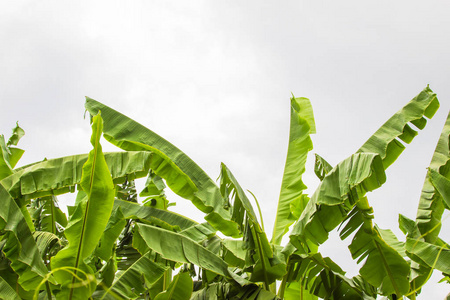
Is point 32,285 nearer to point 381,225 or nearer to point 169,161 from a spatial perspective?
point 169,161

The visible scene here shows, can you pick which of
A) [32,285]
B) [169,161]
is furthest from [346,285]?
[32,285]

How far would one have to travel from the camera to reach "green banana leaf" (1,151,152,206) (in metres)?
4.30

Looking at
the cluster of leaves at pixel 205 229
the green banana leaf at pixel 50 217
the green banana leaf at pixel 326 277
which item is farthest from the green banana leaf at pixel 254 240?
the green banana leaf at pixel 50 217

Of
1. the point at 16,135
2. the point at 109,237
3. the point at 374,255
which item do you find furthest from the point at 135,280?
the point at 16,135

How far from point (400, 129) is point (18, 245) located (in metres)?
3.45

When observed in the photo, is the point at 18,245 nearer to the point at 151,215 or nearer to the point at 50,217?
the point at 151,215

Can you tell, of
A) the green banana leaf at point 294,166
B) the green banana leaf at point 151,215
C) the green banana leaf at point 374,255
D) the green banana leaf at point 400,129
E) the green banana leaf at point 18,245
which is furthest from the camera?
the green banana leaf at point 294,166

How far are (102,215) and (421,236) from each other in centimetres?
271

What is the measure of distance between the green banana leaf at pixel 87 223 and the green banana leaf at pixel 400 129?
2.34 metres

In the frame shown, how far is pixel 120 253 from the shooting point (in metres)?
5.24

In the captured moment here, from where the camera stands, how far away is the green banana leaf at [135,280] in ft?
12.7

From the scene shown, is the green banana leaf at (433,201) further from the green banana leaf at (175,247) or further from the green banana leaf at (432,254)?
the green banana leaf at (175,247)

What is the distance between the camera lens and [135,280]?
3980 mm

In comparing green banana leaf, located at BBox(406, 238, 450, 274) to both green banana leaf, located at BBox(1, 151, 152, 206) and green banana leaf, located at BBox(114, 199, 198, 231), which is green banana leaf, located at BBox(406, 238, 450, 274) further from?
green banana leaf, located at BBox(1, 151, 152, 206)
